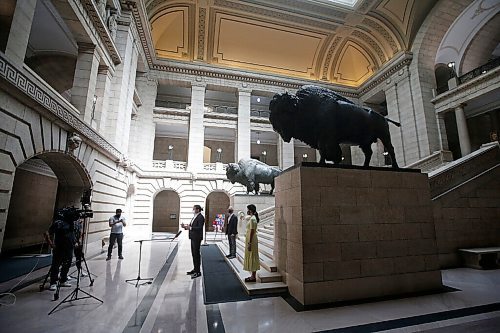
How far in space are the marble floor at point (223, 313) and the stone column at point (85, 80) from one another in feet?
18.5

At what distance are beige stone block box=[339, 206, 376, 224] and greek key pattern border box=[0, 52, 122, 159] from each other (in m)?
6.15

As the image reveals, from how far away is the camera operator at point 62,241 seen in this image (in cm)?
434

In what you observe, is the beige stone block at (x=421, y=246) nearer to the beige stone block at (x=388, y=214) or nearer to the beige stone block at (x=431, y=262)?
the beige stone block at (x=431, y=262)

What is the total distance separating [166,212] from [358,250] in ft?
58.5

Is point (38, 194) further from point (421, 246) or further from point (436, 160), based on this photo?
point (436, 160)

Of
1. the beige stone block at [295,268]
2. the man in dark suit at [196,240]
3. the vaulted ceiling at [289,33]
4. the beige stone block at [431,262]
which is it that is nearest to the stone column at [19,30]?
the man in dark suit at [196,240]

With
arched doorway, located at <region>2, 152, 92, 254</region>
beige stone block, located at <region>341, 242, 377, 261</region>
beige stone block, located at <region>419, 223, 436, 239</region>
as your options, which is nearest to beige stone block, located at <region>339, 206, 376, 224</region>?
beige stone block, located at <region>341, 242, 377, 261</region>

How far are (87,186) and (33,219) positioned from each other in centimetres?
459

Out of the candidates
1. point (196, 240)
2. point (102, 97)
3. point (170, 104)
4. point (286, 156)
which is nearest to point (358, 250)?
point (196, 240)

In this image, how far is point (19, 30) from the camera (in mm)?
4777

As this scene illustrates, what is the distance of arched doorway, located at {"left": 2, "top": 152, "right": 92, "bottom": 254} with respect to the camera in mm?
7125

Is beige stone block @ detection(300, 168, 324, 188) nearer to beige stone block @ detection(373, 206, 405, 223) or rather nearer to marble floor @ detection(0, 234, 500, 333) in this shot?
beige stone block @ detection(373, 206, 405, 223)

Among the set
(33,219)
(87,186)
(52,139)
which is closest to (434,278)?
(52,139)

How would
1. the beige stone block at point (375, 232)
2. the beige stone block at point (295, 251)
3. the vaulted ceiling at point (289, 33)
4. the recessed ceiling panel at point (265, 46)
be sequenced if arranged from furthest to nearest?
the recessed ceiling panel at point (265, 46) → the vaulted ceiling at point (289, 33) → the beige stone block at point (375, 232) → the beige stone block at point (295, 251)
